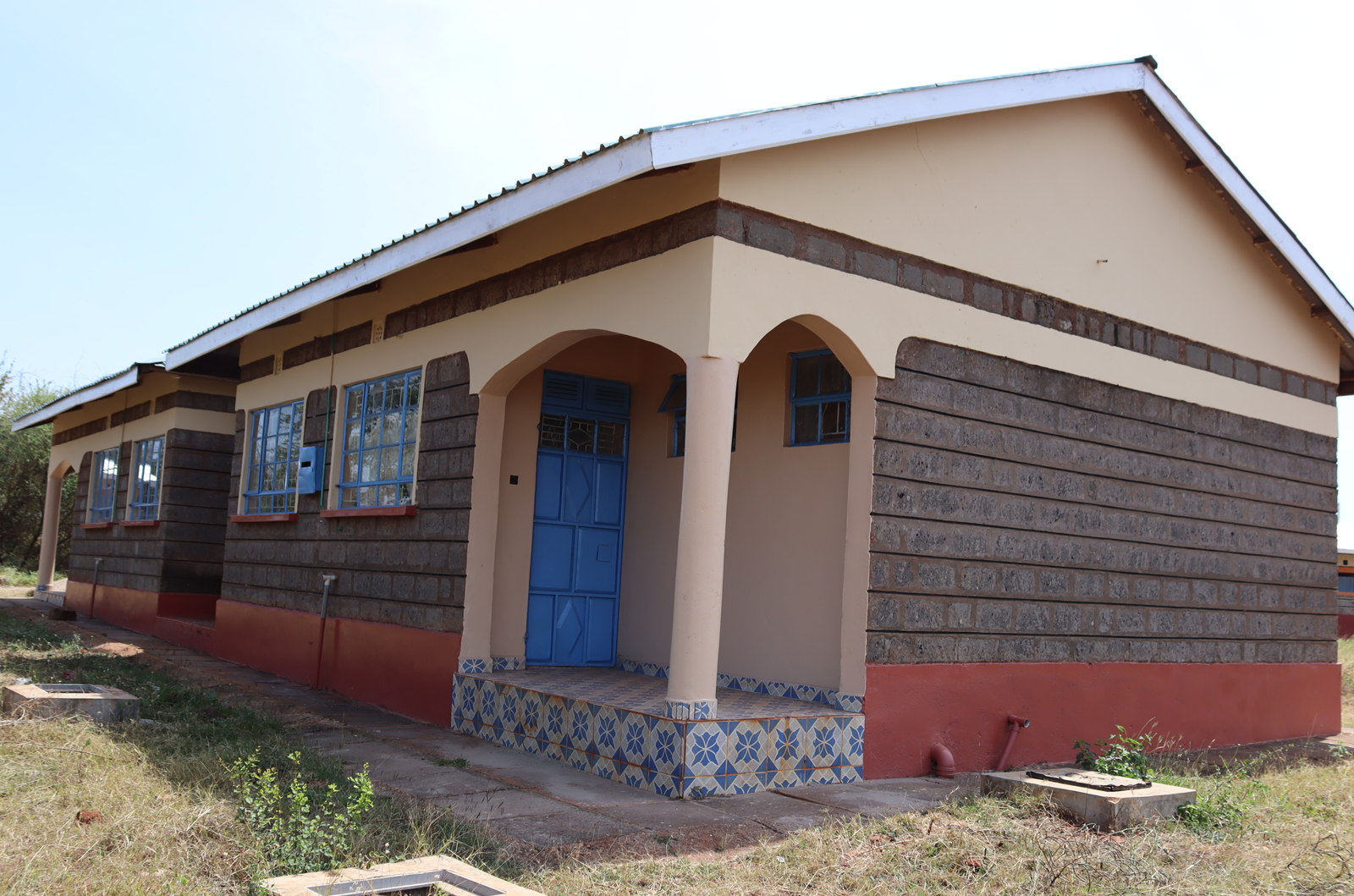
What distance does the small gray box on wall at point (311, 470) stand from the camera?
1032 centimetres

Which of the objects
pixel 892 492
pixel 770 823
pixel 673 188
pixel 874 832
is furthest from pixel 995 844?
pixel 673 188

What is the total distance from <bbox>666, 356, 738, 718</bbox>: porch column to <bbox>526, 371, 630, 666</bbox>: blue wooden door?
2.77 m

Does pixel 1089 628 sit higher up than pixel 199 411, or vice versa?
pixel 199 411

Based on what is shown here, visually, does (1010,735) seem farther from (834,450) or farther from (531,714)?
(531,714)

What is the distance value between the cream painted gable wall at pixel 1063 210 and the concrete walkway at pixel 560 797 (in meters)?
3.43

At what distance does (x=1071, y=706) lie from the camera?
8.05 meters

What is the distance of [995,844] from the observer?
5.09 m

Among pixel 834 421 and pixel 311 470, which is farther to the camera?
pixel 311 470

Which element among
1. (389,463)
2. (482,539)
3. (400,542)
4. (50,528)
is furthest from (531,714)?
(50,528)

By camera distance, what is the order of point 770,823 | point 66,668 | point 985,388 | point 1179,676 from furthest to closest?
point 66,668 < point 1179,676 < point 985,388 < point 770,823

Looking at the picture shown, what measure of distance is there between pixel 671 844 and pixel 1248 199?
780 centimetres

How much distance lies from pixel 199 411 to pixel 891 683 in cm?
1058

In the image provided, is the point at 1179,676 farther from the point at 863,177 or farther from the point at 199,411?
the point at 199,411

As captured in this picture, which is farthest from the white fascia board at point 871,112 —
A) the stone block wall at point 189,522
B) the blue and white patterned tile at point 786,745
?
the stone block wall at point 189,522
